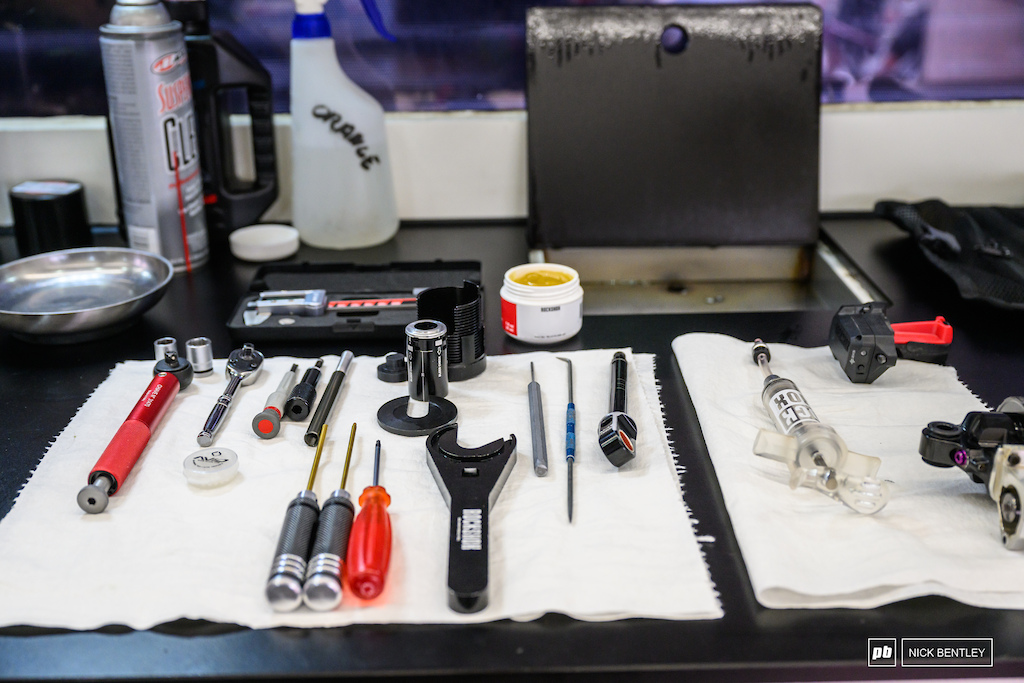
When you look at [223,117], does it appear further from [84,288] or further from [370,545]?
[370,545]

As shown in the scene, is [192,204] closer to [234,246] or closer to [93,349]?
[234,246]

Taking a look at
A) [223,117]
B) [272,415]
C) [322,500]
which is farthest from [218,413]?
[223,117]

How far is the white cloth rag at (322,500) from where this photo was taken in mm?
618

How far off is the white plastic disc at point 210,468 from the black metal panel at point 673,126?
0.64 meters

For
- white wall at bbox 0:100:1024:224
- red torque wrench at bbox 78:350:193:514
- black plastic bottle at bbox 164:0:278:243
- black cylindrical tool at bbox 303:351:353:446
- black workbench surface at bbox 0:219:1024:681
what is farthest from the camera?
white wall at bbox 0:100:1024:224

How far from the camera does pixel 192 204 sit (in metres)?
1.22

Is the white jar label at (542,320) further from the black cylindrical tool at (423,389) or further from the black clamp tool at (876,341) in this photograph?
the black clamp tool at (876,341)

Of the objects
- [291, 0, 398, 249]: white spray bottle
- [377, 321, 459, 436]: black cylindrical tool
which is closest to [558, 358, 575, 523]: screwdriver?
[377, 321, 459, 436]: black cylindrical tool

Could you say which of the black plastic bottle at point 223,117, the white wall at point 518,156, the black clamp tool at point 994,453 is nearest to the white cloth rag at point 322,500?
the black clamp tool at point 994,453

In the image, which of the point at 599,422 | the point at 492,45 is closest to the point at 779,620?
the point at 599,422

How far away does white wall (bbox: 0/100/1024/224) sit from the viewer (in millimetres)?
1376

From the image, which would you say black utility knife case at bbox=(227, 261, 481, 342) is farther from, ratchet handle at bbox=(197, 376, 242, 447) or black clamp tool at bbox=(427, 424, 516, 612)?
black clamp tool at bbox=(427, 424, 516, 612)

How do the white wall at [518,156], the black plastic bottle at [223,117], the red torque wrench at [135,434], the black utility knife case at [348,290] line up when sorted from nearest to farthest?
the red torque wrench at [135,434]
the black utility knife case at [348,290]
the black plastic bottle at [223,117]
the white wall at [518,156]

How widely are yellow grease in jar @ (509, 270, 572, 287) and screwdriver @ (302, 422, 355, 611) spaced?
413mm
